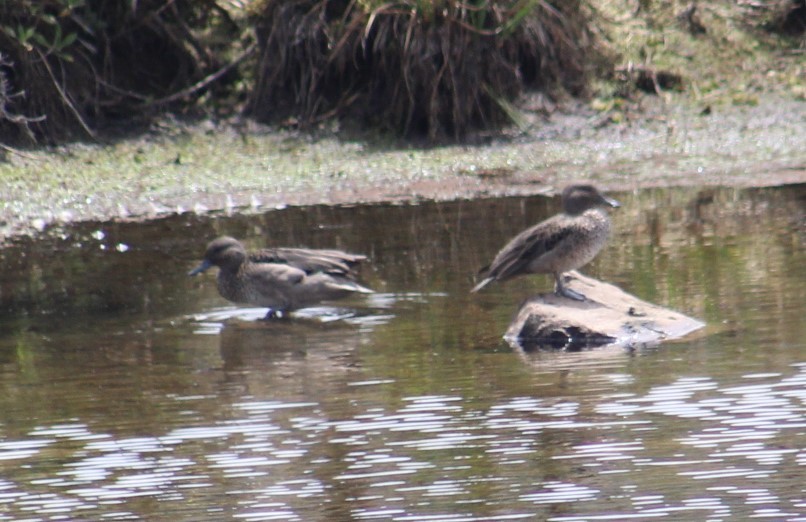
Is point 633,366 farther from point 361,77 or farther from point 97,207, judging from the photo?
point 361,77

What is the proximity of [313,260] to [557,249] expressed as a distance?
141 centimetres

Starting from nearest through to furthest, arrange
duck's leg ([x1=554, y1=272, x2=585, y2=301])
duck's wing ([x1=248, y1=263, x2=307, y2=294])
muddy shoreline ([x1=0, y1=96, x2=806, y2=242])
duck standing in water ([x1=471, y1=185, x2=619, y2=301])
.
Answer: duck's leg ([x1=554, y1=272, x2=585, y2=301]) < duck standing in water ([x1=471, y1=185, x2=619, y2=301]) < duck's wing ([x1=248, y1=263, x2=307, y2=294]) < muddy shoreline ([x1=0, y1=96, x2=806, y2=242])

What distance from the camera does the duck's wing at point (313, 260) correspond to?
8.45m

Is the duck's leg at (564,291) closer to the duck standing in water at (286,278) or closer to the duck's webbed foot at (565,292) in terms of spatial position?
the duck's webbed foot at (565,292)

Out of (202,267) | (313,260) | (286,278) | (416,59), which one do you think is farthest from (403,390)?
(416,59)

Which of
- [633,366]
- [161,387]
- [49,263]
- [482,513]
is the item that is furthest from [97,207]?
[482,513]

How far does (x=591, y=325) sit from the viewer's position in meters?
7.29

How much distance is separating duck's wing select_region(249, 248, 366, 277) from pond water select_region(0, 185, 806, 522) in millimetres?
223

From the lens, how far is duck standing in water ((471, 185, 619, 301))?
7.77 metres

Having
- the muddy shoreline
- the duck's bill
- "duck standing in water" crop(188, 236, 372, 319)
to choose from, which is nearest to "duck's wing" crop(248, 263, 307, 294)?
"duck standing in water" crop(188, 236, 372, 319)

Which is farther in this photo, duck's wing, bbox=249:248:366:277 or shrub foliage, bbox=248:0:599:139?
shrub foliage, bbox=248:0:599:139

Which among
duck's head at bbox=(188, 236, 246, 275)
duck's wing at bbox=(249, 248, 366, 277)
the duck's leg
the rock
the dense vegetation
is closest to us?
the rock

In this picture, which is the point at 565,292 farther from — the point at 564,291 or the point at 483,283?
the point at 483,283

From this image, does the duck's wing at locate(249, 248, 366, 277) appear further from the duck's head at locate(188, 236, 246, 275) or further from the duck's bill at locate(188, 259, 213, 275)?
the duck's bill at locate(188, 259, 213, 275)
